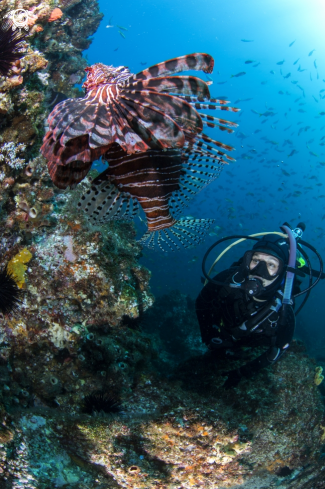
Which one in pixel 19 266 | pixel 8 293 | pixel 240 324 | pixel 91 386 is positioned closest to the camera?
pixel 91 386

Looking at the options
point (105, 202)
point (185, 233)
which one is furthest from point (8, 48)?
point (185, 233)

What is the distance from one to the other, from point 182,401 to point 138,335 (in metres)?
0.97

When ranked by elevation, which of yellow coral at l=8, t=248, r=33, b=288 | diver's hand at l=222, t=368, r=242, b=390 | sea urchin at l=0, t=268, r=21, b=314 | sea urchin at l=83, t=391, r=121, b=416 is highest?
yellow coral at l=8, t=248, r=33, b=288

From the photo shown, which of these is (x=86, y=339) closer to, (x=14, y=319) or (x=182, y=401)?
(x=14, y=319)

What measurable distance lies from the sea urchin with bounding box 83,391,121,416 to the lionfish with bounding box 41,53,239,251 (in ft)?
6.05

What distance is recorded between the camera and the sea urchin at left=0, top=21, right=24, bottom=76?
2.58m

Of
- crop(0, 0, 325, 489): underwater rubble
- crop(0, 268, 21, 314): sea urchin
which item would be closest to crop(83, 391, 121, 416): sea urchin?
crop(0, 0, 325, 489): underwater rubble

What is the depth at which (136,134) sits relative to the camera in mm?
1553

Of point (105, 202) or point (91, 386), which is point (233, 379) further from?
point (105, 202)

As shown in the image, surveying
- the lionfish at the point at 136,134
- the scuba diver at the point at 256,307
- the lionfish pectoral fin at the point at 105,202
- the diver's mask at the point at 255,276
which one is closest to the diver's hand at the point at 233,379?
the scuba diver at the point at 256,307

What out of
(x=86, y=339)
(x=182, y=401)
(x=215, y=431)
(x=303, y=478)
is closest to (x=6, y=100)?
(x=86, y=339)

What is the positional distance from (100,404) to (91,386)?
0.21 metres

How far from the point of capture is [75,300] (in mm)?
3213

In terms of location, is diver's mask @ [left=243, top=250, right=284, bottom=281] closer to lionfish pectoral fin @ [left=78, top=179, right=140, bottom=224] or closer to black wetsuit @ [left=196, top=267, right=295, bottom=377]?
black wetsuit @ [left=196, top=267, right=295, bottom=377]
